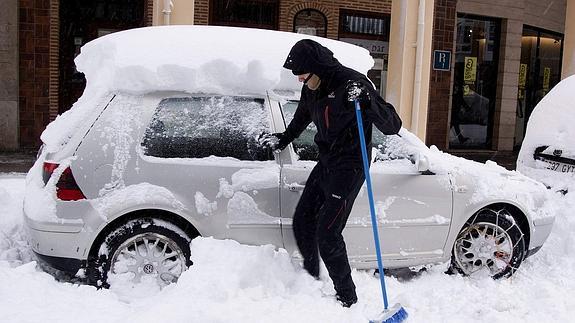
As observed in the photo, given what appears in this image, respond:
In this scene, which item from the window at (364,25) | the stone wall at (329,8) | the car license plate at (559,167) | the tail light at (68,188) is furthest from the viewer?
the window at (364,25)

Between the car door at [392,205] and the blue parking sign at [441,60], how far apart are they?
9.20 metres

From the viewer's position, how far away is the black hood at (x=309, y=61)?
3689mm

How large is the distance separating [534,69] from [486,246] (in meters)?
12.5

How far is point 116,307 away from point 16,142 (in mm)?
9010

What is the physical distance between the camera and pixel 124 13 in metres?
12.3

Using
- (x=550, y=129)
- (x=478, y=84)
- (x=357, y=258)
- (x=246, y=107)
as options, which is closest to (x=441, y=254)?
(x=357, y=258)

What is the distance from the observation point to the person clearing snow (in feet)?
12.1

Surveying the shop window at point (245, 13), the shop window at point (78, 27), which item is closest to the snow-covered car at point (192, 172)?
the shop window at point (78, 27)

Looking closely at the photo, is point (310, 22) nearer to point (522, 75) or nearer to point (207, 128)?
point (522, 75)

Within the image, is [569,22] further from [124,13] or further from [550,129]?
[124,13]

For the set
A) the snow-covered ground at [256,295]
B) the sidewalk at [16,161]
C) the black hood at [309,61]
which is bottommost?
the sidewalk at [16,161]

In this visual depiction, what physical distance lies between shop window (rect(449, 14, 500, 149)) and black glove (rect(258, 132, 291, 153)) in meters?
10.6

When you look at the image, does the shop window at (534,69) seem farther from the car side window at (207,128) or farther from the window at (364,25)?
the car side window at (207,128)

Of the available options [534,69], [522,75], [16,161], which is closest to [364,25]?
[522,75]
